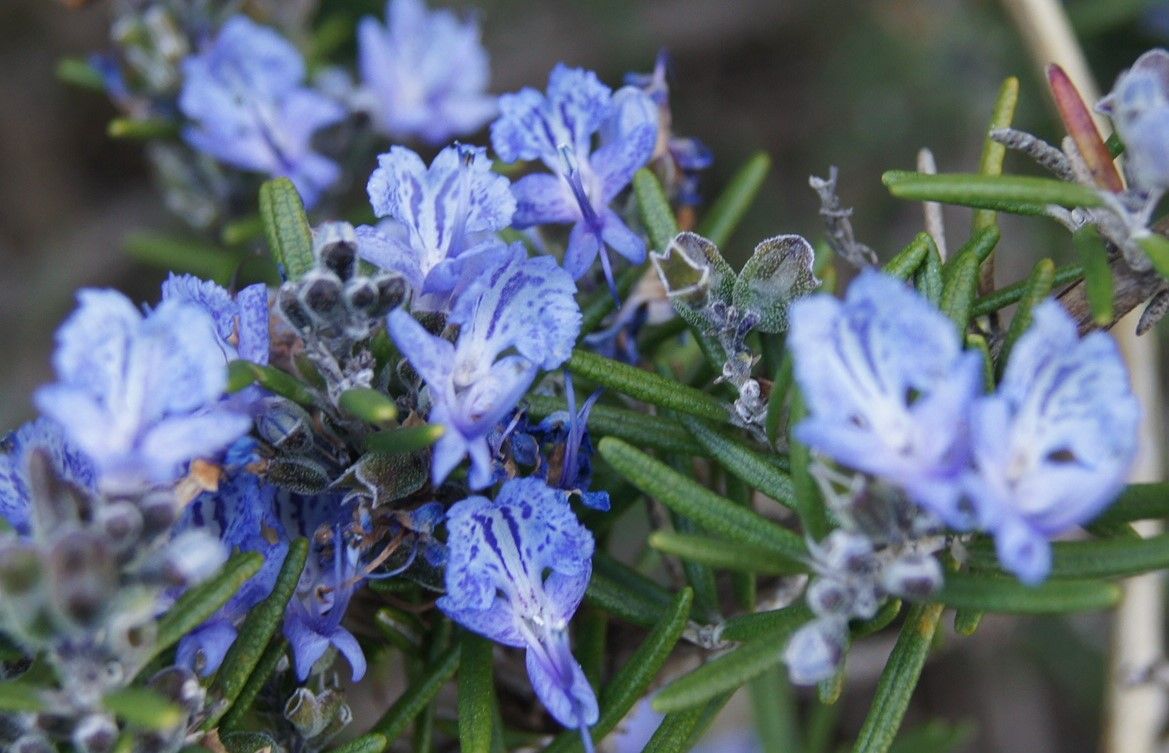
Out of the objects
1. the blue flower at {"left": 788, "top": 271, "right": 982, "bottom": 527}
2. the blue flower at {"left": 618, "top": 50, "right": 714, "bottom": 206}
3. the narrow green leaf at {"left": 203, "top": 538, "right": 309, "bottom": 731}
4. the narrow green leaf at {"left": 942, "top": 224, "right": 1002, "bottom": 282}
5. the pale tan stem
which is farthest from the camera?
the pale tan stem

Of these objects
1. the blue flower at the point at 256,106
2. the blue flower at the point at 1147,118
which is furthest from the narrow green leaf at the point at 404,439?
the blue flower at the point at 256,106

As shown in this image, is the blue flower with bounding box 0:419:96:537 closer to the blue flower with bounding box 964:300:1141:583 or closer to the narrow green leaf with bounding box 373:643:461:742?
the narrow green leaf with bounding box 373:643:461:742

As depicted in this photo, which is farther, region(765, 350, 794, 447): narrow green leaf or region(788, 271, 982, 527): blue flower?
region(765, 350, 794, 447): narrow green leaf

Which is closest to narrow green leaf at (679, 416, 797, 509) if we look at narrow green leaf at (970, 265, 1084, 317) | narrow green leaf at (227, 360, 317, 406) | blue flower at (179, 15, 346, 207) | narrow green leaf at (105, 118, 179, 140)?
narrow green leaf at (970, 265, 1084, 317)

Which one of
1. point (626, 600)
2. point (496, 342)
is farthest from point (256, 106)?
point (626, 600)

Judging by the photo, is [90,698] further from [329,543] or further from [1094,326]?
[1094,326]

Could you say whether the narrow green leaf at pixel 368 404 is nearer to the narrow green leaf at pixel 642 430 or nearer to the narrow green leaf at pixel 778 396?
the narrow green leaf at pixel 642 430
